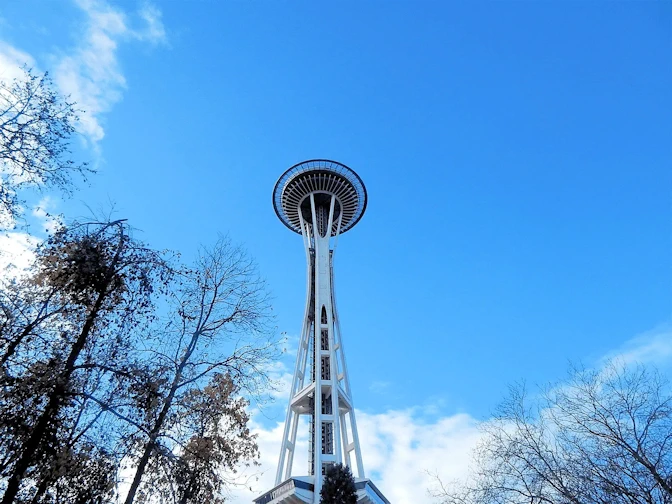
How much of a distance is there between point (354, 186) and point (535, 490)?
142ft

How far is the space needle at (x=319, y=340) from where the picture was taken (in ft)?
Result: 119

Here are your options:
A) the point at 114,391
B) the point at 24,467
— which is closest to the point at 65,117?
the point at 114,391

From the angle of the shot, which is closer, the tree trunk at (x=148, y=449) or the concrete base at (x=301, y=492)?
the tree trunk at (x=148, y=449)

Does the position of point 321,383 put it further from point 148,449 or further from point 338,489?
point 148,449

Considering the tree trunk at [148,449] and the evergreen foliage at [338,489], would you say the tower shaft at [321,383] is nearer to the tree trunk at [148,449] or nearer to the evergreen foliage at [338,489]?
the evergreen foliage at [338,489]

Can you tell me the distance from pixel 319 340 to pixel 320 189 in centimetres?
1695

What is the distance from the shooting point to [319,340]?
4159cm

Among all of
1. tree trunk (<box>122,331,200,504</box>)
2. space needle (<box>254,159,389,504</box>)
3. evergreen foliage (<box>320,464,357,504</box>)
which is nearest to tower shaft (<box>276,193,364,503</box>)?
space needle (<box>254,159,389,504</box>)

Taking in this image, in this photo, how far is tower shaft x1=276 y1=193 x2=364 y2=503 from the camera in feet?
122

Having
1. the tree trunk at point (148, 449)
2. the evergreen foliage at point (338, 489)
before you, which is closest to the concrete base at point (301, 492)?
the evergreen foliage at point (338, 489)

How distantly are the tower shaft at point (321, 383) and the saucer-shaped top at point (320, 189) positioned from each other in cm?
267

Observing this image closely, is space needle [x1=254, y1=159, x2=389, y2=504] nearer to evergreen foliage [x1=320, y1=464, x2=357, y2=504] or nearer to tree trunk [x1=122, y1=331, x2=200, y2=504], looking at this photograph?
evergreen foliage [x1=320, y1=464, x2=357, y2=504]

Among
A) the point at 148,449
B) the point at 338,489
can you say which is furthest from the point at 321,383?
the point at 148,449

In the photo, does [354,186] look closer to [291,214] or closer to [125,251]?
[291,214]
